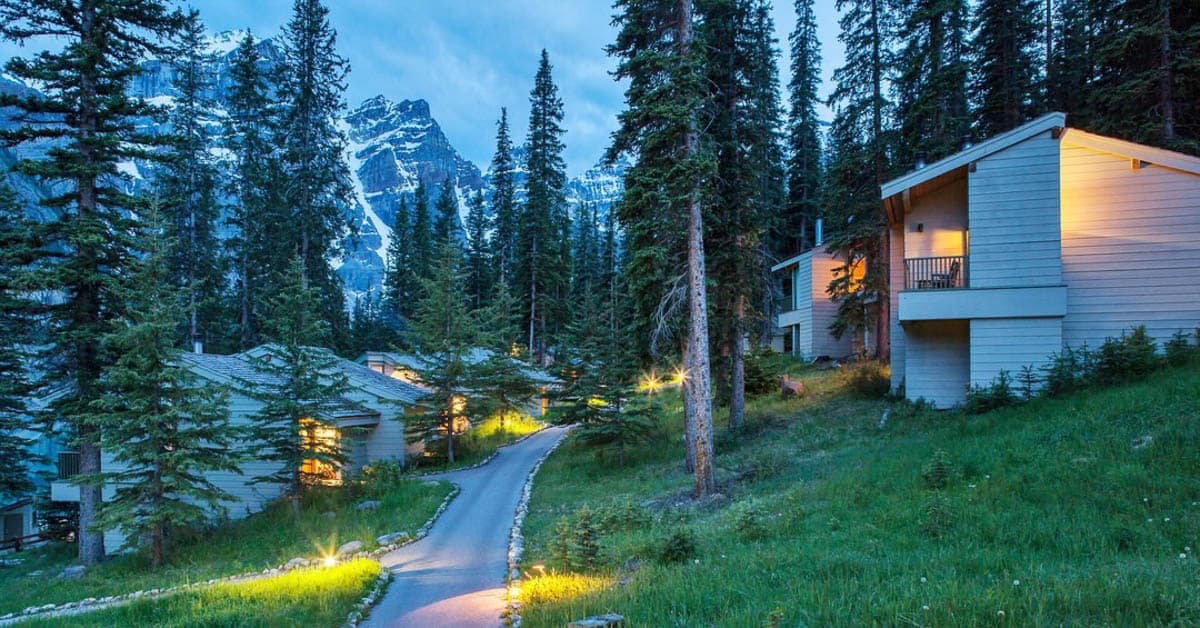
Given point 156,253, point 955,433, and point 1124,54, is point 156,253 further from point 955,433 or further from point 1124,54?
point 1124,54

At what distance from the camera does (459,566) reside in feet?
33.3

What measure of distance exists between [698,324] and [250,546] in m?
12.6

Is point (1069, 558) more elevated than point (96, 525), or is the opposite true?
point (1069, 558)

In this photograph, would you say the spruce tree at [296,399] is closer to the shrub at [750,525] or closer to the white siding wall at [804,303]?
the shrub at [750,525]

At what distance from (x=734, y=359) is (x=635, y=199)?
7057 mm

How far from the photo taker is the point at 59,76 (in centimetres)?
1383

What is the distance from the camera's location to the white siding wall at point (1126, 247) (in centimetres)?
1360

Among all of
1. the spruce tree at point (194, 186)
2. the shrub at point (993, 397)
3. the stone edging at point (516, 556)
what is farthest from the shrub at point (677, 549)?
the spruce tree at point (194, 186)

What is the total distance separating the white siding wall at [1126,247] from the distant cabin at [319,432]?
70.1 ft

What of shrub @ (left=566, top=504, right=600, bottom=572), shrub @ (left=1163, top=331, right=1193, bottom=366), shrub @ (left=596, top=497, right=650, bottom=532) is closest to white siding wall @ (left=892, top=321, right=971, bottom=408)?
shrub @ (left=1163, top=331, right=1193, bottom=366)

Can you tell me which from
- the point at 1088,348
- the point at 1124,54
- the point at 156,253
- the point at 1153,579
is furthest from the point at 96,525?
the point at 1124,54

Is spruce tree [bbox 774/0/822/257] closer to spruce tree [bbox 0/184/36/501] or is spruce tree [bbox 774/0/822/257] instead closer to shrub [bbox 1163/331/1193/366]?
shrub [bbox 1163/331/1193/366]

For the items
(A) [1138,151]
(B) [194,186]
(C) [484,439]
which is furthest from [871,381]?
(B) [194,186]

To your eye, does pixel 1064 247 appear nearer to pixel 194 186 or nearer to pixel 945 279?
pixel 945 279
